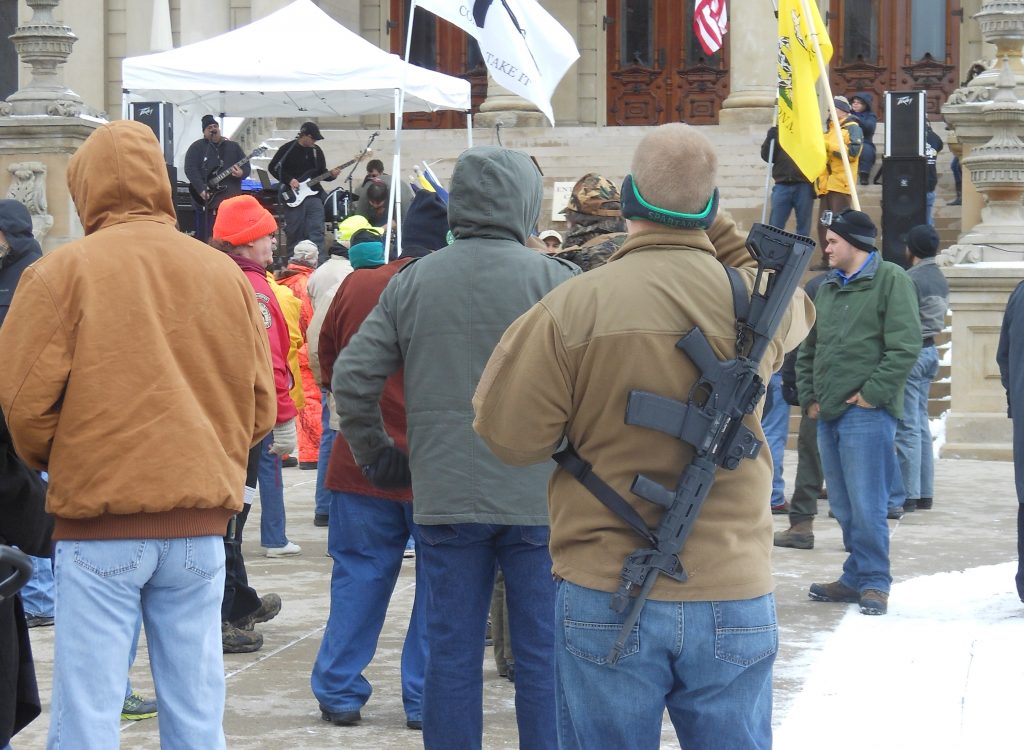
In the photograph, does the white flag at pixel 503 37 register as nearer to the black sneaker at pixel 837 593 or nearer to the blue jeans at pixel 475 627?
the black sneaker at pixel 837 593

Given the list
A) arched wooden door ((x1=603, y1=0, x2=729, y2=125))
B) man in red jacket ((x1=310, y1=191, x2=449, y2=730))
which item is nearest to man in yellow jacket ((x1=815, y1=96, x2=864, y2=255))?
man in red jacket ((x1=310, y1=191, x2=449, y2=730))

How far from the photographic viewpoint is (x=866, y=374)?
7613 millimetres

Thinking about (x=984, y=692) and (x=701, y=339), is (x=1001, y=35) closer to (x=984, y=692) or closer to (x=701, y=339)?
(x=984, y=692)

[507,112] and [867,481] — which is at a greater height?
[507,112]

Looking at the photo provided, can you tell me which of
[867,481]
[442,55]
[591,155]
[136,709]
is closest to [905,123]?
[591,155]

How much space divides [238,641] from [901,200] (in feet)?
38.2

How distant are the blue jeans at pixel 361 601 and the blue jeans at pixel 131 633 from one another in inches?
64.1

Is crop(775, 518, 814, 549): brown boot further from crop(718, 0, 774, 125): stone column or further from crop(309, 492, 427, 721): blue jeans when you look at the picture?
crop(718, 0, 774, 125): stone column

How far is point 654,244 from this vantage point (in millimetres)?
3572

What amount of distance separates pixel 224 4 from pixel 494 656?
72.2 ft

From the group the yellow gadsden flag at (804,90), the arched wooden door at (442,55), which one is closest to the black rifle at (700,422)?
the yellow gadsden flag at (804,90)

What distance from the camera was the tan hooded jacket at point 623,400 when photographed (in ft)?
11.3

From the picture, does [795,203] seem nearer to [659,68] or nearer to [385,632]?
[385,632]

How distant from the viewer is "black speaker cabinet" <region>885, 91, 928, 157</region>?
1683 cm
